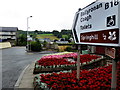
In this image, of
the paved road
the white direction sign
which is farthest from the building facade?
the white direction sign

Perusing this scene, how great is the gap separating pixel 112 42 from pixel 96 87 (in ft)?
7.32

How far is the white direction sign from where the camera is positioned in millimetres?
2758

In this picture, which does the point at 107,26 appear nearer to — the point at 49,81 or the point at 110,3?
the point at 110,3

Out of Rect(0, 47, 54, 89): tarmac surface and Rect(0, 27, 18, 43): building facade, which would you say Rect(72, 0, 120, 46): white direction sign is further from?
Rect(0, 27, 18, 43): building facade

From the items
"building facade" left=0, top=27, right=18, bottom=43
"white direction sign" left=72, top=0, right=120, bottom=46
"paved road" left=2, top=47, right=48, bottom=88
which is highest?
"building facade" left=0, top=27, right=18, bottom=43

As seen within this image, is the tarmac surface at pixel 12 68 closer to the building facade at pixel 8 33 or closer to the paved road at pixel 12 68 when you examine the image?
the paved road at pixel 12 68

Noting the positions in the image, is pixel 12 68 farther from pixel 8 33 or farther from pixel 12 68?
pixel 8 33

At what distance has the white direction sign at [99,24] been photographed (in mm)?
2758

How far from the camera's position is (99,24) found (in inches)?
131

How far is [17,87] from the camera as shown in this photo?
6727 mm

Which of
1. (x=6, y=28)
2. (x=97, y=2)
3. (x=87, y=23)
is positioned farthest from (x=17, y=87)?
(x=6, y=28)

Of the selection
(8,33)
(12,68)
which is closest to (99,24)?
(12,68)

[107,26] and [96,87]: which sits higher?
[107,26]

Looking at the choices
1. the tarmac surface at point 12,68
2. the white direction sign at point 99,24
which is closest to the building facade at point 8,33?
the tarmac surface at point 12,68
